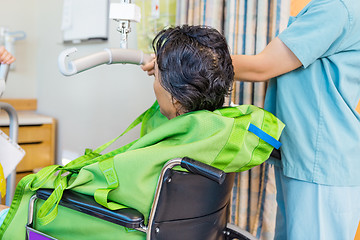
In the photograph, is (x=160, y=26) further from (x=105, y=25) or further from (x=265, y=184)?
(x=265, y=184)

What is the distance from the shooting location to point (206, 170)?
747mm

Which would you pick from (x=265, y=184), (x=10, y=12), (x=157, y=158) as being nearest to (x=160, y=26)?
(x=265, y=184)

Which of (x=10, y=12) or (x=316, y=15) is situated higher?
(x=10, y=12)

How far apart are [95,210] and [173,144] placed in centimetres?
25

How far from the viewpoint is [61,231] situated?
1.00m

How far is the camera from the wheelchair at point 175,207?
2.79 ft

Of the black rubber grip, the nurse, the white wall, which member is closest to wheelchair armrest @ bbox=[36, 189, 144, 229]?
the black rubber grip

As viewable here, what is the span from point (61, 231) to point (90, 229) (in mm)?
100

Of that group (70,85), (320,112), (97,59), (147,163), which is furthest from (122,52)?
(70,85)

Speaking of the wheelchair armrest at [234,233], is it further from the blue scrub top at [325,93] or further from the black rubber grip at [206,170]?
the black rubber grip at [206,170]

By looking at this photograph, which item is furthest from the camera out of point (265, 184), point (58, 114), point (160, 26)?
point (58, 114)

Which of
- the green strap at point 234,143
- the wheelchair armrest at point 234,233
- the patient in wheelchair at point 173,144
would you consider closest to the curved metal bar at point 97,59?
the patient in wheelchair at point 173,144

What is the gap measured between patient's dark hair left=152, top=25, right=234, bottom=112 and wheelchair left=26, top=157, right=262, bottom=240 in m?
0.22

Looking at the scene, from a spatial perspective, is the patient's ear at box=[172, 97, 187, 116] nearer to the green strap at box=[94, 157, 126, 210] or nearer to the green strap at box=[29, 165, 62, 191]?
the green strap at box=[94, 157, 126, 210]
